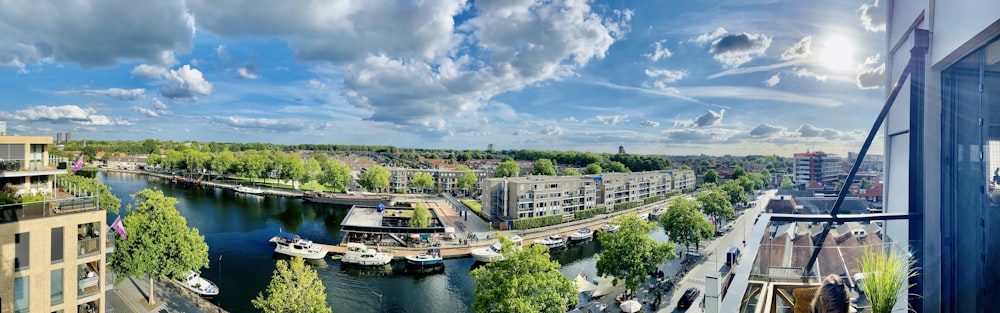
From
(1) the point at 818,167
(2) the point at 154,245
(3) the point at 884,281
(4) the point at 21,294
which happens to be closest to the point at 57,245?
(4) the point at 21,294

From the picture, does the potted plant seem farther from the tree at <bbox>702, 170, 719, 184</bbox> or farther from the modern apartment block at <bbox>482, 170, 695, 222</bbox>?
the tree at <bbox>702, 170, 719, 184</bbox>

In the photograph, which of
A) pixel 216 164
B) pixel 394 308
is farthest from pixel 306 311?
pixel 216 164

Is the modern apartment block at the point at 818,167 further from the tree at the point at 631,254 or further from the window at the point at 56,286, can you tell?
the window at the point at 56,286

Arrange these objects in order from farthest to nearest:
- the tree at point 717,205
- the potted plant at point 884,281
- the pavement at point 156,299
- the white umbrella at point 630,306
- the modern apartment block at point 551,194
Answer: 1. the modern apartment block at point 551,194
2. the tree at point 717,205
3. the white umbrella at point 630,306
4. the pavement at point 156,299
5. the potted plant at point 884,281

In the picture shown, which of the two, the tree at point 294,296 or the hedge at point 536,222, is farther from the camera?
the hedge at point 536,222

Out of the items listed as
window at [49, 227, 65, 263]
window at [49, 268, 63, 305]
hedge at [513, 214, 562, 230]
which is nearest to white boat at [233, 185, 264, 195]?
hedge at [513, 214, 562, 230]

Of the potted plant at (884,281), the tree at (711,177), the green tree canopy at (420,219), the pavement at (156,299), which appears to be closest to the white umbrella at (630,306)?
the potted plant at (884,281)
